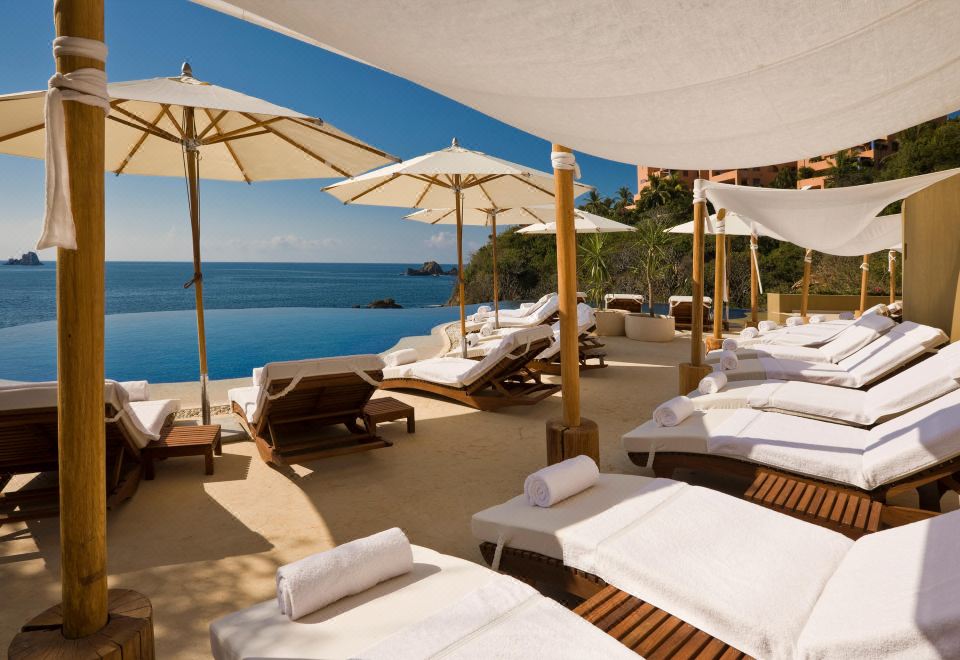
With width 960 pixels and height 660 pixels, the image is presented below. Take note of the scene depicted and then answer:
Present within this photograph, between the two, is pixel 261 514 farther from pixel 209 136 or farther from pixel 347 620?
pixel 209 136

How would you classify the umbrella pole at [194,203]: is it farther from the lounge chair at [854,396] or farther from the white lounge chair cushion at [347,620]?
the lounge chair at [854,396]

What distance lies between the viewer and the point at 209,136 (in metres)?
4.97

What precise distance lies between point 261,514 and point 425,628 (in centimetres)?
216

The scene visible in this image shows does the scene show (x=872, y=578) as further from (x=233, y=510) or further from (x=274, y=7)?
(x=233, y=510)

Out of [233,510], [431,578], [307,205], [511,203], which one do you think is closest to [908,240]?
[511,203]

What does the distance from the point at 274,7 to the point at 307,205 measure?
5432 cm

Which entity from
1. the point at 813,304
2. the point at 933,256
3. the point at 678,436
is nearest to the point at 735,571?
the point at 678,436

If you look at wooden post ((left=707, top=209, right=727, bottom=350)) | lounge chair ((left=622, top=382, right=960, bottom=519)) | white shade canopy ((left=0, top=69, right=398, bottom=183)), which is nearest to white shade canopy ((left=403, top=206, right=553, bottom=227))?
wooden post ((left=707, top=209, right=727, bottom=350))

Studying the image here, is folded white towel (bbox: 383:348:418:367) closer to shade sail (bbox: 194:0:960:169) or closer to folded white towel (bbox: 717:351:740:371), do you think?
folded white towel (bbox: 717:351:740:371)

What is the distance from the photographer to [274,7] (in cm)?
181

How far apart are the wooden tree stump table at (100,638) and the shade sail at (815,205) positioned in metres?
5.59

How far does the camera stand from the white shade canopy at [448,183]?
5.86 meters

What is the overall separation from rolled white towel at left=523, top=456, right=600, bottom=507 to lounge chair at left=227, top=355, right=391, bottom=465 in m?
1.81

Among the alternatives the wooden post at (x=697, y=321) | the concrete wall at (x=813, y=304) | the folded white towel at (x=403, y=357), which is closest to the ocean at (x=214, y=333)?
the folded white towel at (x=403, y=357)
